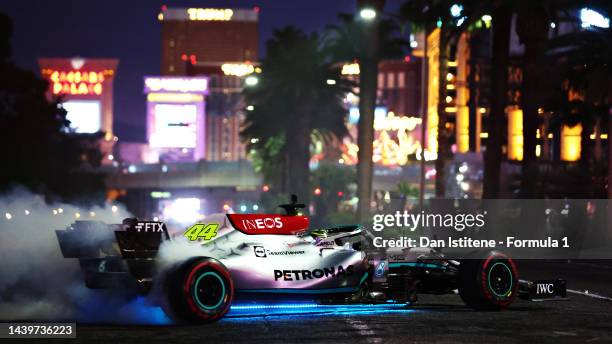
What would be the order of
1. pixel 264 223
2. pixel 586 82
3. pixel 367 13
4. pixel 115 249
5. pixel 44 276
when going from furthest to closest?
pixel 586 82
pixel 367 13
pixel 44 276
pixel 264 223
pixel 115 249

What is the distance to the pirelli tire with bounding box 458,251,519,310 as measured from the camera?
1566 centimetres

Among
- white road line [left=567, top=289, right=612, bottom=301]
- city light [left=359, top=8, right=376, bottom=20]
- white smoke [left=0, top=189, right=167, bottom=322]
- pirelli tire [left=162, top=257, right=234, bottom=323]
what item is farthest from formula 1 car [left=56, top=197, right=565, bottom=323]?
city light [left=359, top=8, right=376, bottom=20]

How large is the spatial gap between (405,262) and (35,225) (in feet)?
18.2

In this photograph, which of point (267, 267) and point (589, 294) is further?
point (589, 294)

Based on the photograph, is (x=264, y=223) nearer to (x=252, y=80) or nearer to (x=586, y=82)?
(x=586, y=82)

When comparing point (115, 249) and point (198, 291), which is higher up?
point (115, 249)

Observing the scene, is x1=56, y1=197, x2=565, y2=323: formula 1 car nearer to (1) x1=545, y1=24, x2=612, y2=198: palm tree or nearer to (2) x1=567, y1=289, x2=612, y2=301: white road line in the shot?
(2) x1=567, y1=289, x2=612, y2=301: white road line

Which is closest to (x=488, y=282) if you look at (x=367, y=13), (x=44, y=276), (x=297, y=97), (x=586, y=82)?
(x=44, y=276)

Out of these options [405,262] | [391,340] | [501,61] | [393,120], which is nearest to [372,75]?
[501,61]

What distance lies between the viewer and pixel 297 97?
73.0 meters

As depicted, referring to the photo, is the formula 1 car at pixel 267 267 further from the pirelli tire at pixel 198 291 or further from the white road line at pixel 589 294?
the white road line at pixel 589 294

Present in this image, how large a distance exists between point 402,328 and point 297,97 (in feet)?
197

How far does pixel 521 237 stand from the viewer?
4209 cm

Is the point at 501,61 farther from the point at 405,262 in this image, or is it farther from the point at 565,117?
the point at 405,262
